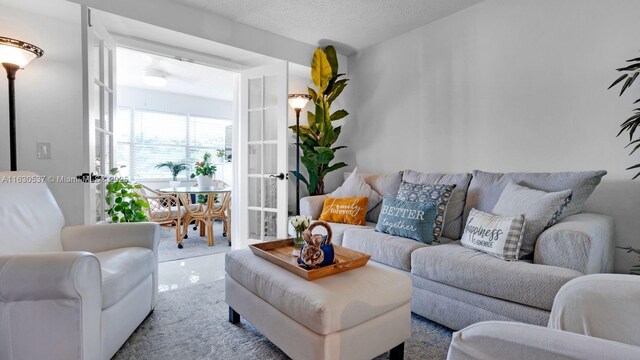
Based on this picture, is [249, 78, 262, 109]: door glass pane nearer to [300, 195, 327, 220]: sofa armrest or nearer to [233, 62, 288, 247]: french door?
[233, 62, 288, 247]: french door

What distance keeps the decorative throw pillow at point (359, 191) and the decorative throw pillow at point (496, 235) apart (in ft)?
3.58

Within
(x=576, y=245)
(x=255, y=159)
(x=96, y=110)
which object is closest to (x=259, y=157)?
(x=255, y=159)

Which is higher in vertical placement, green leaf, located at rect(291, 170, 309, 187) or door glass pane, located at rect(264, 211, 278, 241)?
green leaf, located at rect(291, 170, 309, 187)

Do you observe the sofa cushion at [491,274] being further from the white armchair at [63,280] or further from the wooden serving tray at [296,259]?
the white armchair at [63,280]

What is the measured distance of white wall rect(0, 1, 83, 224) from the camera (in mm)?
2523

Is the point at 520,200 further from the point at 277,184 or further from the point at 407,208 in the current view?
the point at 277,184

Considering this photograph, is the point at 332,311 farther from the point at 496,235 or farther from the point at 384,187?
the point at 384,187

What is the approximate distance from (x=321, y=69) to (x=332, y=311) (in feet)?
9.84

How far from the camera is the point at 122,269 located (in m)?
1.61

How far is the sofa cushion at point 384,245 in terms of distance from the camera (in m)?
2.11

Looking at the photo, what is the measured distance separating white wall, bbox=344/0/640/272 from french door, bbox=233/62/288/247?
3.97ft

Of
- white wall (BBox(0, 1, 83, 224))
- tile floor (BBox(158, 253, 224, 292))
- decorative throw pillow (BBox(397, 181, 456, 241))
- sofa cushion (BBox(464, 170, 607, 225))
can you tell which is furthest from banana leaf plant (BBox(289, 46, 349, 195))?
white wall (BBox(0, 1, 83, 224))

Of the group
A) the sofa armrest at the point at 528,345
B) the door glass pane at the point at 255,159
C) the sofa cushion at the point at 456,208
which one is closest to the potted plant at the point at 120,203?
the door glass pane at the point at 255,159

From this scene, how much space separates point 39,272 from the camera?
Result: 124cm
